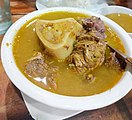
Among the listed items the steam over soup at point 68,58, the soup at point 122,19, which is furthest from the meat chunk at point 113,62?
the soup at point 122,19

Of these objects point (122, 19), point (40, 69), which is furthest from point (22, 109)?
point (122, 19)

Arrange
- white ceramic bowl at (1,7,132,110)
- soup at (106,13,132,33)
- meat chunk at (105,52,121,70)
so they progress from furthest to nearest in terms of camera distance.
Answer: soup at (106,13,132,33), meat chunk at (105,52,121,70), white ceramic bowl at (1,7,132,110)

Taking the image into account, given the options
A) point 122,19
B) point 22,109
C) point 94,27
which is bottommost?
point 22,109

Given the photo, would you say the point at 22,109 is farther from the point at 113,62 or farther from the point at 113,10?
the point at 113,10

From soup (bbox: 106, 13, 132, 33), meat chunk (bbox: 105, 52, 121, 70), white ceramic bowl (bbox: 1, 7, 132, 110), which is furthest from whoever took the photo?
soup (bbox: 106, 13, 132, 33)

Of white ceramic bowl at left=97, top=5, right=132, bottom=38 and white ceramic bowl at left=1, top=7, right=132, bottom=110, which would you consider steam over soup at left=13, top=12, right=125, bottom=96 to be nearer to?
white ceramic bowl at left=1, top=7, right=132, bottom=110

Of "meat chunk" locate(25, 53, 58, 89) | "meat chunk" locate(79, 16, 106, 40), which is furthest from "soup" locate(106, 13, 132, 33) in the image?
"meat chunk" locate(25, 53, 58, 89)

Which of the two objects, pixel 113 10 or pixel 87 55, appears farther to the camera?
pixel 113 10
